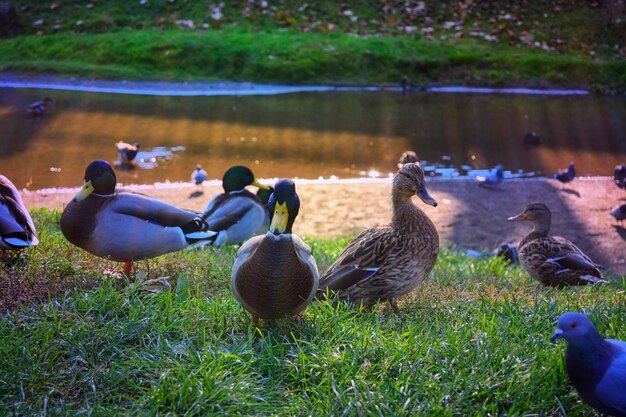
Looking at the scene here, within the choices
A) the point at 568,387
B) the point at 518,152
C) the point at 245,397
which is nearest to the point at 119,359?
the point at 245,397

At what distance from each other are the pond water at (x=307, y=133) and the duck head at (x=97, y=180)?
3.95 meters

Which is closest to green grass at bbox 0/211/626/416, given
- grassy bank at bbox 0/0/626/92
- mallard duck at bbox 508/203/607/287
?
mallard duck at bbox 508/203/607/287

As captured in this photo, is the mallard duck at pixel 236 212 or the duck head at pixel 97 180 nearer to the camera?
the duck head at pixel 97 180

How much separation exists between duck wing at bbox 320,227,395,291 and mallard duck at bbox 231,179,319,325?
81 centimetres

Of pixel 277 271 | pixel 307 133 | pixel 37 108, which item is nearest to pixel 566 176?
pixel 307 133

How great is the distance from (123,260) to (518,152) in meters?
7.46

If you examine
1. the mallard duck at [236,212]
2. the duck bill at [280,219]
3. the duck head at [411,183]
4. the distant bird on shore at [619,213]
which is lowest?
the distant bird on shore at [619,213]

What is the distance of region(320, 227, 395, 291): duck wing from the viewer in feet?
14.9

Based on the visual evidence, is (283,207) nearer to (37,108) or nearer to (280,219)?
(280,219)

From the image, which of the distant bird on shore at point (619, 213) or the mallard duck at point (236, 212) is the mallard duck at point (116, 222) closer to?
the mallard duck at point (236, 212)

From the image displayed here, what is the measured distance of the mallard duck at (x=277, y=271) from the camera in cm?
365

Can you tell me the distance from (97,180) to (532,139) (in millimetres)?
7877

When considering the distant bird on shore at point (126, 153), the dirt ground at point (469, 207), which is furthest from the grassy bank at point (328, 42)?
the dirt ground at point (469, 207)

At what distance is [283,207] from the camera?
12.0 feet
